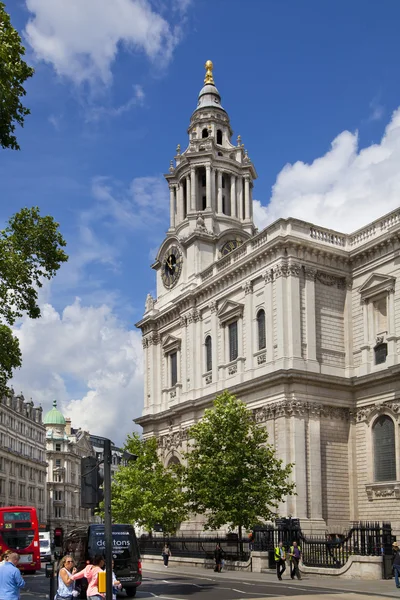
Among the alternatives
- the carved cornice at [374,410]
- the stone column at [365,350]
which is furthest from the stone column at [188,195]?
the carved cornice at [374,410]

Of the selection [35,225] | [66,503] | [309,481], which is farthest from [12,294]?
[66,503]

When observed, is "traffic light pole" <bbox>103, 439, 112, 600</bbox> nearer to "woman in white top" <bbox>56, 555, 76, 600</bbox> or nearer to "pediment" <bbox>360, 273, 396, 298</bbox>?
"woman in white top" <bbox>56, 555, 76, 600</bbox>

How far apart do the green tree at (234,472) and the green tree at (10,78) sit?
939 inches

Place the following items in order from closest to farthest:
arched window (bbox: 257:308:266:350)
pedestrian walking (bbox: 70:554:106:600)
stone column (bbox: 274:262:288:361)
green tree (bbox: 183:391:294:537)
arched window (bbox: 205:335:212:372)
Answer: pedestrian walking (bbox: 70:554:106:600) → green tree (bbox: 183:391:294:537) → stone column (bbox: 274:262:288:361) → arched window (bbox: 257:308:266:350) → arched window (bbox: 205:335:212:372)

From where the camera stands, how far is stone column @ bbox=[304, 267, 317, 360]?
4769 cm

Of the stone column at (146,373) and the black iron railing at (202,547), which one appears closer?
the black iron railing at (202,547)

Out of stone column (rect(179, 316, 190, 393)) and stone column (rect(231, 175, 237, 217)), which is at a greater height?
stone column (rect(231, 175, 237, 217))

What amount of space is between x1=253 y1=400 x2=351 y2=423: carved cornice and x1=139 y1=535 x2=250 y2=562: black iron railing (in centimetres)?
730

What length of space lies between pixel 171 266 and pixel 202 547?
84.2 feet

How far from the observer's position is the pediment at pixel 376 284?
46.6 m

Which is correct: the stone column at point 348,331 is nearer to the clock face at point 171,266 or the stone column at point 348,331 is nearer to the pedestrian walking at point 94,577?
the clock face at point 171,266

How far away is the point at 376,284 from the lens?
157 ft

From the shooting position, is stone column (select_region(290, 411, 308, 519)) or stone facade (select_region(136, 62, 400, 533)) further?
stone facade (select_region(136, 62, 400, 533))

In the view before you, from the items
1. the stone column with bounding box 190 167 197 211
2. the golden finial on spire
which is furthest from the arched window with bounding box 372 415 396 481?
the golden finial on spire
